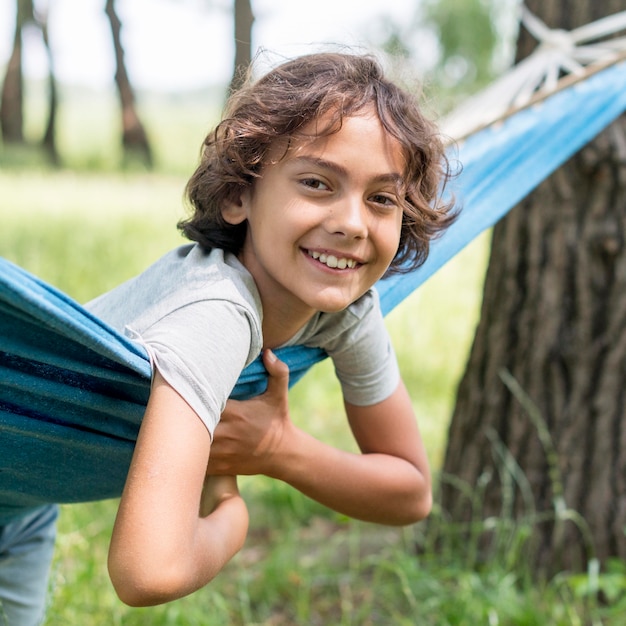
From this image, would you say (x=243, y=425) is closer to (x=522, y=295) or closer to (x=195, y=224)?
(x=195, y=224)

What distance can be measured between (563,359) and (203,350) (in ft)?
5.22

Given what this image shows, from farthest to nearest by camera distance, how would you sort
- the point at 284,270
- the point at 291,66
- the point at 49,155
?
the point at 49,155, the point at 291,66, the point at 284,270

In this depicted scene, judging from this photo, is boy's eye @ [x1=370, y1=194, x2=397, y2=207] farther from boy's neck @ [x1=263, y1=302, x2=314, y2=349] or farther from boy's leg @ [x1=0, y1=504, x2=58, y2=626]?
boy's leg @ [x1=0, y1=504, x2=58, y2=626]

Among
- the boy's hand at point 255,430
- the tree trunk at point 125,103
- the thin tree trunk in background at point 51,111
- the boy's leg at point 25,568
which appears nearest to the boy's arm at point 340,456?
the boy's hand at point 255,430

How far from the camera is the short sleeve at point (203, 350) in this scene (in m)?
1.00

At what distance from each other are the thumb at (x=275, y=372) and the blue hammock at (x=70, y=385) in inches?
0.5

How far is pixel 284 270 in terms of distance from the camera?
1188 mm

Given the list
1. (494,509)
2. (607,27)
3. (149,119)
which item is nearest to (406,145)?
(607,27)

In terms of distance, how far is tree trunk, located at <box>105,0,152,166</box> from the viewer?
14.6 m

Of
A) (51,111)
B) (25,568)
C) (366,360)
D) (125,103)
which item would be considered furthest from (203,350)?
(51,111)

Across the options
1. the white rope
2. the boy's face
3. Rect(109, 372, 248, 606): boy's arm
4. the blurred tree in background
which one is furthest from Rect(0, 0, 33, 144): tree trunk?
Rect(109, 372, 248, 606): boy's arm

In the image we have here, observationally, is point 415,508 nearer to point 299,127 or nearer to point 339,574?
point 299,127

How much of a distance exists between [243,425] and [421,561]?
1436 millimetres

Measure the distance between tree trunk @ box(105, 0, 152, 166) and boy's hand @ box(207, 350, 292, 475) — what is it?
13.6m
